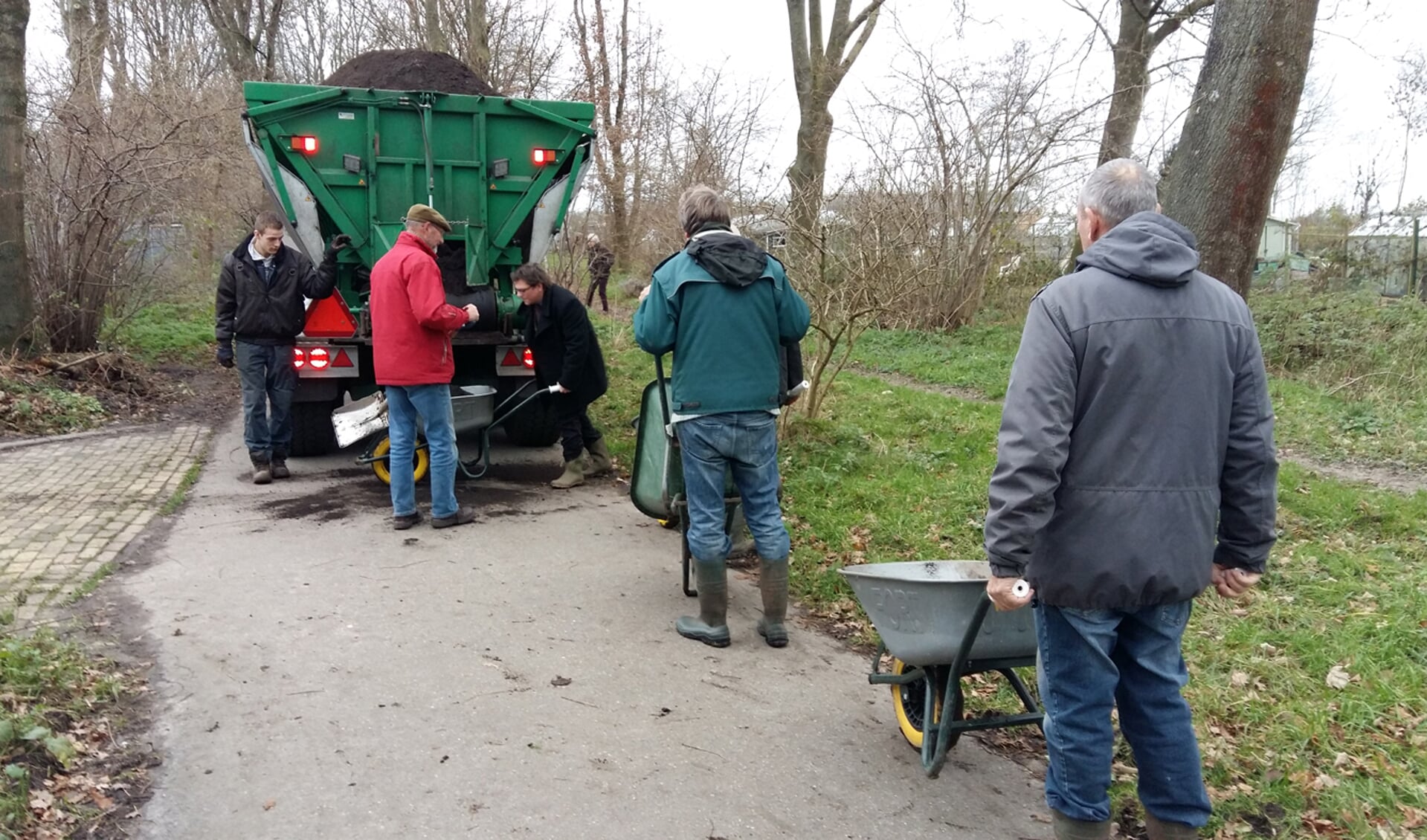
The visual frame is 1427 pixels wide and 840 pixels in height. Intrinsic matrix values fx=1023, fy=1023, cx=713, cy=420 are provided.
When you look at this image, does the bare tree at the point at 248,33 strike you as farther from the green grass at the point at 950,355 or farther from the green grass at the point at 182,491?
the green grass at the point at 182,491

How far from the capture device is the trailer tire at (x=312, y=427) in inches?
315

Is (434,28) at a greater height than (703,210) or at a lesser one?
greater

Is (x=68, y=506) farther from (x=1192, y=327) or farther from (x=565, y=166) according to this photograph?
(x=1192, y=327)

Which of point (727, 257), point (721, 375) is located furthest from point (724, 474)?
point (727, 257)

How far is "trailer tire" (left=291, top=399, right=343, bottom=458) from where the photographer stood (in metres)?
8.01

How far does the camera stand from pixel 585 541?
6168 millimetres

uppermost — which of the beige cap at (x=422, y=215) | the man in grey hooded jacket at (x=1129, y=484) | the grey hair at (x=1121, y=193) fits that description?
the beige cap at (x=422, y=215)

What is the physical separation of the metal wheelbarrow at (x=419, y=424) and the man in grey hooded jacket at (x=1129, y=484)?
196 inches

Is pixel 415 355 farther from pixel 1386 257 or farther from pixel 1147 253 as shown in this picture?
pixel 1386 257

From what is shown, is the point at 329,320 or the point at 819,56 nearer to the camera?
the point at 329,320

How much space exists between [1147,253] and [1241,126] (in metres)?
3.70

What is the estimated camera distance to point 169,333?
14.5 m

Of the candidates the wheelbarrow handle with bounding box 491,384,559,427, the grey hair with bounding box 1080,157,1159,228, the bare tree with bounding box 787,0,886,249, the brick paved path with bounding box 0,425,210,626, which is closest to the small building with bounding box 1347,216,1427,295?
the bare tree with bounding box 787,0,886,249

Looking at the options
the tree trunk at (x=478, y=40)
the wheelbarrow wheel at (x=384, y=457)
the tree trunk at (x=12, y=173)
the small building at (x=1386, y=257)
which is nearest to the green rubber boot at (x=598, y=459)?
the wheelbarrow wheel at (x=384, y=457)
